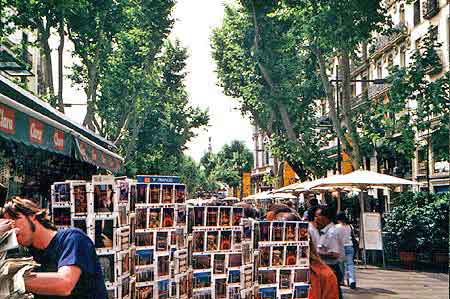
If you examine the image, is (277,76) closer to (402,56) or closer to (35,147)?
(402,56)

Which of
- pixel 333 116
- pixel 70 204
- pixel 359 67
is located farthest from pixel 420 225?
pixel 359 67

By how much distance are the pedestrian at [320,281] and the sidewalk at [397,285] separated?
540 cm

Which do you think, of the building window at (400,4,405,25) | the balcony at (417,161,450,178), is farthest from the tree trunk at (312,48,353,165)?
the building window at (400,4,405,25)

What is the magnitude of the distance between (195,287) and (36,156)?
4.63m

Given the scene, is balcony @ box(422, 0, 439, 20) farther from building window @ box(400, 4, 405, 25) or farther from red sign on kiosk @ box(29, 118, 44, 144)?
red sign on kiosk @ box(29, 118, 44, 144)

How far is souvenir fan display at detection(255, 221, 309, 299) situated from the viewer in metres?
6.77

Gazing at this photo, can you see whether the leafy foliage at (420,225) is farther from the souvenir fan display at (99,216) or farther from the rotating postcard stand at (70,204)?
the rotating postcard stand at (70,204)

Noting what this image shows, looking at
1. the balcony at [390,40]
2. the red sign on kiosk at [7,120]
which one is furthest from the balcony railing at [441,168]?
the red sign on kiosk at [7,120]

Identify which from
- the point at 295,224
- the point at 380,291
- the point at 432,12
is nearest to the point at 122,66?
the point at 432,12

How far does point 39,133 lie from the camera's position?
7.02 m

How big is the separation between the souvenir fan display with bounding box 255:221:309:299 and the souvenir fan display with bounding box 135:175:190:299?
2.59 feet

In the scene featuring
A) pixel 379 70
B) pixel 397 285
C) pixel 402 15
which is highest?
pixel 402 15

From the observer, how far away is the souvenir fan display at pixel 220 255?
21.8ft

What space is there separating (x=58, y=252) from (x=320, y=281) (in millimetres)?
4035
